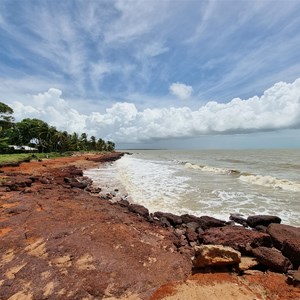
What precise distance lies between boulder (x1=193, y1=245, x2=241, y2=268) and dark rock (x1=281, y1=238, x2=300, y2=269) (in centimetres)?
162

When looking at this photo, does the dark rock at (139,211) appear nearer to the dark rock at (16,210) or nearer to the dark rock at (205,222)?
the dark rock at (205,222)

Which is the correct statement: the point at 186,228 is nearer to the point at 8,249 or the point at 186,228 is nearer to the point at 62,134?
the point at 8,249

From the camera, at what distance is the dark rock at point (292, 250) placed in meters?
6.42

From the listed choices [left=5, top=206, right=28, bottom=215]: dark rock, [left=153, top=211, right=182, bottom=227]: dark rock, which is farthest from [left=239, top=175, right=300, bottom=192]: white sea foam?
[left=5, top=206, right=28, bottom=215]: dark rock

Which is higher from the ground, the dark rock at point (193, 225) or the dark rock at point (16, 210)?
the dark rock at point (16, 210)

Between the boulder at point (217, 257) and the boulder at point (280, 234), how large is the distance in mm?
2302

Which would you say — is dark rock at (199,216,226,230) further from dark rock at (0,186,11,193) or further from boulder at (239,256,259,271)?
dark rock at (0,186,11,193)

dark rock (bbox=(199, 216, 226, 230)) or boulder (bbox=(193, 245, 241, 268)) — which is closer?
boulder (bbox=(193, 245, 241, 268))

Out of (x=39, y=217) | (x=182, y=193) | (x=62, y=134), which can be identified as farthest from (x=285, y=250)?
(x=62, y=134)

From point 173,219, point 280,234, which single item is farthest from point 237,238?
point 173,219

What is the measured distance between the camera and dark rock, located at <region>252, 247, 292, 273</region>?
6047 millimetres

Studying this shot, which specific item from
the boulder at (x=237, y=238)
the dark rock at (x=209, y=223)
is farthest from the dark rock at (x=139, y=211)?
the boulder at (x=237, y=238)

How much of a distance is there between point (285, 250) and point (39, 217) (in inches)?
330

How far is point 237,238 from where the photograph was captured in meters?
8.15
